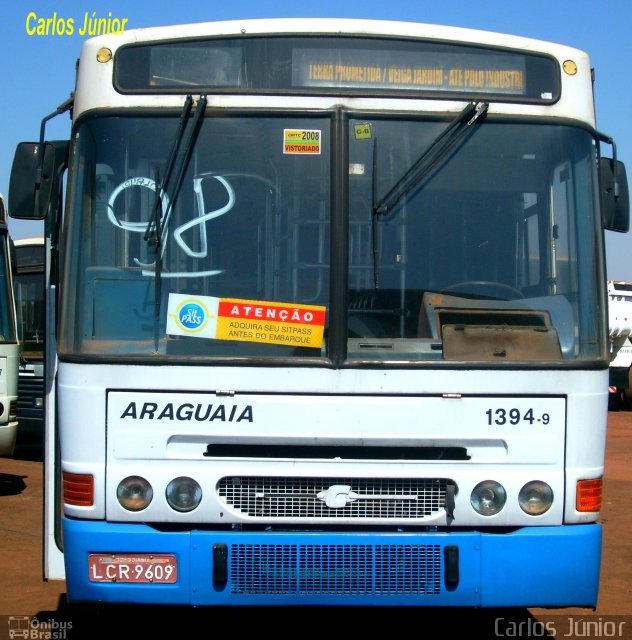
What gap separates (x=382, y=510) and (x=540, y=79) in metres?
2.19

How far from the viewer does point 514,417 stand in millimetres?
4480

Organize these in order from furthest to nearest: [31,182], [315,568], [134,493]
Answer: [31,182] → [134,493] → [315,568]

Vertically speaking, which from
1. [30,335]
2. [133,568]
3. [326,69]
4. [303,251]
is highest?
[326,69]

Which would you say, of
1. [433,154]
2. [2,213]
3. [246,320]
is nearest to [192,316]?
[246,320]

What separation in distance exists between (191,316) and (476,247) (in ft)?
4.53

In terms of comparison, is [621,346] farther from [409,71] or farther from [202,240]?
[202,240]

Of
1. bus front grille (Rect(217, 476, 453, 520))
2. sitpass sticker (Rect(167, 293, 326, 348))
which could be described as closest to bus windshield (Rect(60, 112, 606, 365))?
sitpass sticker (Rect(167, 293, 326, 348))

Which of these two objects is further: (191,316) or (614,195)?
(614,195)

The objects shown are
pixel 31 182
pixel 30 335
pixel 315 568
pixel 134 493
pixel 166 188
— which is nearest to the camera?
pixel 315 568

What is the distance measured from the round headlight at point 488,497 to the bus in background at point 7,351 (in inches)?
279

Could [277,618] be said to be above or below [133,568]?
below

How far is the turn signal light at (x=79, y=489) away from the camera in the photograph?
4449 mm

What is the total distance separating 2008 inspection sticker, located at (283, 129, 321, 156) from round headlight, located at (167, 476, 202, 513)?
1.58 metres

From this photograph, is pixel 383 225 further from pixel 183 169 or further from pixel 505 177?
pixel 183 169
